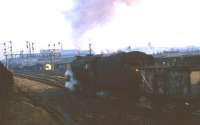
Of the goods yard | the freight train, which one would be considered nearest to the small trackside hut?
the goods yard

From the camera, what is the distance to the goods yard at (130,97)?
18406 millimetres

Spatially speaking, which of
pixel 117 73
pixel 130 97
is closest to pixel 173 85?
pixel 130 97

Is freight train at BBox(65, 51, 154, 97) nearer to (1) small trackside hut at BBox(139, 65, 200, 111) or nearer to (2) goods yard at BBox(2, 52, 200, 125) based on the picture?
(2) goods yard at BBox(2, 52, 200, 125)

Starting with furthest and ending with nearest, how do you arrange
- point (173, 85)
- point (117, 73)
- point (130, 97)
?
point (117, 73), point (130, 97), point (173, 85)

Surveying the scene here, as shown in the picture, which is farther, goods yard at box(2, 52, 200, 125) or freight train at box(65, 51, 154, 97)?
freight train at box(65, 51, 154, 97)

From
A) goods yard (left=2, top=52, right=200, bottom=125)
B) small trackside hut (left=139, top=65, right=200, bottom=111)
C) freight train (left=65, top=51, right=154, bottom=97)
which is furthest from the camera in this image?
freight train (left=65, top=51, right=154, bottom=97)

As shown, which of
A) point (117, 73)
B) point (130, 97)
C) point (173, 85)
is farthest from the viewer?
point (117, 73)

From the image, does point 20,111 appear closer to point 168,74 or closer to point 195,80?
point 168,74

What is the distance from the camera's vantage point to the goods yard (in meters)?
18.4

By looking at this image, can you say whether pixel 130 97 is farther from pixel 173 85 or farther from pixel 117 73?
pixel 173 85

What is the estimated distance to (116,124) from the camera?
64.6 ft

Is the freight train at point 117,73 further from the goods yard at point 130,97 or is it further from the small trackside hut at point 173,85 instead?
the small trackside hut at point 173,85

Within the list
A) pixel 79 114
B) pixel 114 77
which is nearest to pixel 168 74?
pixel 114 77

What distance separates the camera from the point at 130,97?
23.1 meters
